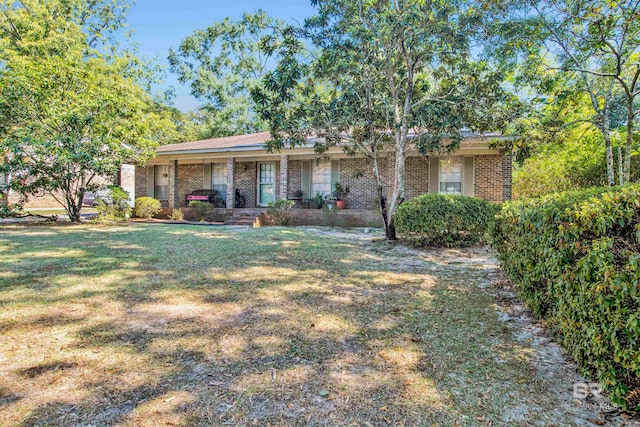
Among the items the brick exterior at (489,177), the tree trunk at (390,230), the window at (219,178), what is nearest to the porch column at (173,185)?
the window at (219,178)

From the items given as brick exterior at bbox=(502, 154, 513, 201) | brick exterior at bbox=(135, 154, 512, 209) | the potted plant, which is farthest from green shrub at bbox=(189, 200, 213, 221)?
brick exterior at bbox=(502, 154, 513, 201)

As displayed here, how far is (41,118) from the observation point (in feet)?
38.0

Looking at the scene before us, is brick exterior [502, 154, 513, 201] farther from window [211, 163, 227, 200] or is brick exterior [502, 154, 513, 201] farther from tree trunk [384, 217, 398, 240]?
window [211, 163, 227, 200]

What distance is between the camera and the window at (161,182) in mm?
19906

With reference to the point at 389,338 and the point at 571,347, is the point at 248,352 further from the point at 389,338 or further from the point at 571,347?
the point at 571,347

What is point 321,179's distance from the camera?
16.1 m

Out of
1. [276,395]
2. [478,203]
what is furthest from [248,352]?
[478,203]

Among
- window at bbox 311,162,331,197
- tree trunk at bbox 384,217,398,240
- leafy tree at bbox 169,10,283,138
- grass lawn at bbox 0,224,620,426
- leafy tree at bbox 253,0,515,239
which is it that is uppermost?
leafy tree at bbox 169,10,283,138

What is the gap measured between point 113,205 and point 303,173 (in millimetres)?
7568

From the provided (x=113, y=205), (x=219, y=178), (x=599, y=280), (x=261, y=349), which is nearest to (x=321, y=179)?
(x=219, y=178)

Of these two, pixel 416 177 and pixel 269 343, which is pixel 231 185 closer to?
pixel 416 177

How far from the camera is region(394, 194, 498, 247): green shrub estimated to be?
788 centimetres

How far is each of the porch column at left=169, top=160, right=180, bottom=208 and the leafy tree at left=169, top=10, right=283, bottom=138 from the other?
13868mm

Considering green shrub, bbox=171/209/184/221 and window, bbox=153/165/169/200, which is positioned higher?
window, bbox=153/165/169/200
